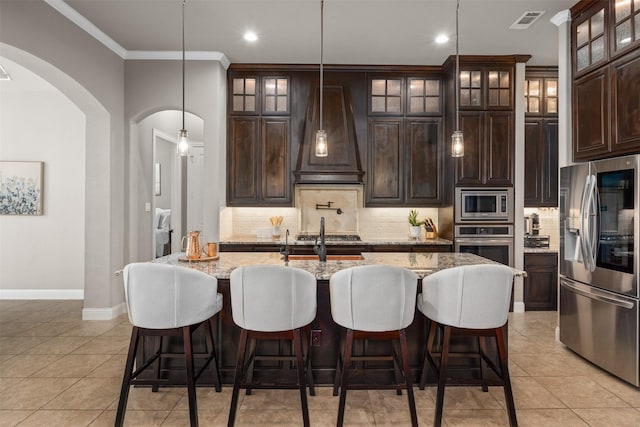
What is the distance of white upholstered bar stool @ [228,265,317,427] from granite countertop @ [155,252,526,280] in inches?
8.6

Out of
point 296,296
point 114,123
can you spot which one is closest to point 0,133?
point 114,123

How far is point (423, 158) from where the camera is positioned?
16.1ft

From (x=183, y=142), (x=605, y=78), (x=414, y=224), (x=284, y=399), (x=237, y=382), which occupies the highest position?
(x=605, y=78)

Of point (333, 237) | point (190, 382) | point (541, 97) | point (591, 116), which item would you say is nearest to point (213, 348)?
point (190, 382)

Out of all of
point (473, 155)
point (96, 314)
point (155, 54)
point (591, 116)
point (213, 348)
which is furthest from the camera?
point (473, 155)

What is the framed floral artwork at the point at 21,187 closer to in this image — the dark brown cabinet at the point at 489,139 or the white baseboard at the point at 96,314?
the white baseboard at the point at 96,314

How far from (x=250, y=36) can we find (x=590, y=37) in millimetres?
3199

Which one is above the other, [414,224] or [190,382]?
[414,224]

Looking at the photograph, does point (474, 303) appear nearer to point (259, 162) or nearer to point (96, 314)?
point (259, 162)

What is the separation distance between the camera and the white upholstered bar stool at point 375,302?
2.12m

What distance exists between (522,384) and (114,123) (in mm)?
4788

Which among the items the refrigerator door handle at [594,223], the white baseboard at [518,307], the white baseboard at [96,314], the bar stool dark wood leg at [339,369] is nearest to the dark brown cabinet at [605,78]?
the refrigerator door handle at [594,223]

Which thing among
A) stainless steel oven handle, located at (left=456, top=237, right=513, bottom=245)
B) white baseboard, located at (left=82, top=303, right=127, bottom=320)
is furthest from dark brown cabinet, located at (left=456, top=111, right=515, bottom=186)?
white baseboard, located at (left=82, top=303, right=127, bottom=320)

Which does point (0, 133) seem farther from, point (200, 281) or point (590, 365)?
point (590, 365)
